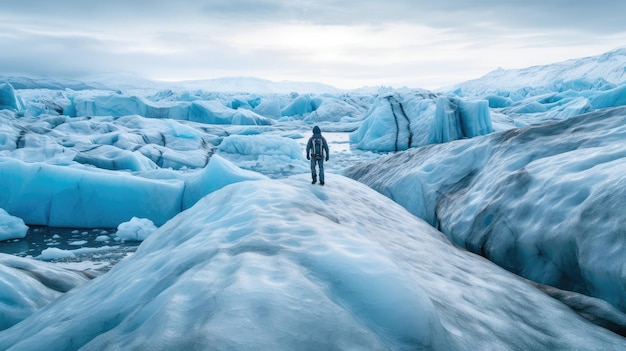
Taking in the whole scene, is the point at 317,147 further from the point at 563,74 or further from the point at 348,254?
the point at 563,74

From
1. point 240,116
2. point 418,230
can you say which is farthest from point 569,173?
point 240,116

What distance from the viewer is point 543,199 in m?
3.45

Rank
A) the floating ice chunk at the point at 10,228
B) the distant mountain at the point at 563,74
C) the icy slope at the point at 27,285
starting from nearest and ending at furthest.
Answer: the icy slope at the point at 27,285, the floating ice chunk at the point at 10,228, the distant mountain at the point at 563,74

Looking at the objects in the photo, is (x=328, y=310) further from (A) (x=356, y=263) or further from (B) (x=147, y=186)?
(B) (x=147, y=186)

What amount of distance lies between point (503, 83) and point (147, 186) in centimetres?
8811

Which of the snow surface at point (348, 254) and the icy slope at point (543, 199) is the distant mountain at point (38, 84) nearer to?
the snow surface at point (348, 254)

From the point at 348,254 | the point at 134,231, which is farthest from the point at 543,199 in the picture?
the point at 134,231

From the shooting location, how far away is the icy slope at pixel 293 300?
1.61 meters

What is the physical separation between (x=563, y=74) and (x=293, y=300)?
77347 millimetres

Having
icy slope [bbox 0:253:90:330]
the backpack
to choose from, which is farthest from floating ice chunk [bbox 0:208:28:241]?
the backpack

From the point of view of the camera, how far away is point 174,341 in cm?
153

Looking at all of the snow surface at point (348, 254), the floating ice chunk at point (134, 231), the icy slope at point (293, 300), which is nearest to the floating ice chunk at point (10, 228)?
the snow surface at point (348, 254)

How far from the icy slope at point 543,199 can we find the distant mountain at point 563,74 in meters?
36.7

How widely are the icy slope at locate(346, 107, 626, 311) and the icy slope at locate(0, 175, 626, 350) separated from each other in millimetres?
375
